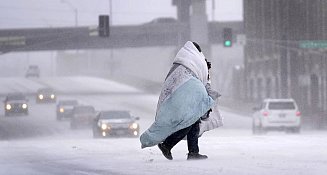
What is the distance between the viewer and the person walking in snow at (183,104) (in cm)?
1308

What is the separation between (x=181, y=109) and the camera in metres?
13.1

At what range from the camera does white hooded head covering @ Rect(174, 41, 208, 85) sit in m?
13.4

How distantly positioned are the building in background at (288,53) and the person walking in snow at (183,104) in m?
43.4

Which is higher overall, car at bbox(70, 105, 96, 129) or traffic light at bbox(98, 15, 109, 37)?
traffic light at bbox(98, 15, 109, 37)

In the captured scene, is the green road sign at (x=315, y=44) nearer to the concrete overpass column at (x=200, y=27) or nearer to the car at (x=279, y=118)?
the car at (x=279, y=118)

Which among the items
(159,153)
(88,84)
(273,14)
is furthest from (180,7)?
(159,153)

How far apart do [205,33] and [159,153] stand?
95.0m

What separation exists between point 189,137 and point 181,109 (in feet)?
2.26

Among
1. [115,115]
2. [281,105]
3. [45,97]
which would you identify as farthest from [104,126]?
[45,97]

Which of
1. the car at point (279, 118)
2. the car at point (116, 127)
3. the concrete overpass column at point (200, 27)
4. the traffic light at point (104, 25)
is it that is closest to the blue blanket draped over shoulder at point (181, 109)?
the car at point (116, 127)

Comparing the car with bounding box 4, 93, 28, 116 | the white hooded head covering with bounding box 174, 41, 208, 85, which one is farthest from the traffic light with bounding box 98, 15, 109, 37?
the white hooded head covering with bounding box 174, 41, 208, 85

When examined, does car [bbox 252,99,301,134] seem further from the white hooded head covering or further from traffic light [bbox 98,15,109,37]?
the white hooded head covering

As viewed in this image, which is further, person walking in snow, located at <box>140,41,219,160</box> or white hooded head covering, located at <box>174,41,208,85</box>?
white hooded head covering, located at <box>174,41,208,85</box>

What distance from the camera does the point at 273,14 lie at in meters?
91.3
